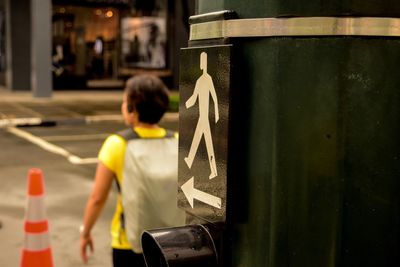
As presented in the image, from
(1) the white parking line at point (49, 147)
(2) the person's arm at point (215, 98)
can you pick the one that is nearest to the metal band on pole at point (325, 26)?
(2) the person's arm at point (215, 98)

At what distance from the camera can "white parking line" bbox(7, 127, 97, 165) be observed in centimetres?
1045

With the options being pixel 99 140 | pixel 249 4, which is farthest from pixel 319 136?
pixel 99 140

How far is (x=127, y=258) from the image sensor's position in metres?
3.28

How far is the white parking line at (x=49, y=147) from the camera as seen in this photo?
10445 millimetres

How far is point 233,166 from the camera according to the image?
150 centimetres

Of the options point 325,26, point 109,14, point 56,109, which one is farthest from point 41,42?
point 325,26

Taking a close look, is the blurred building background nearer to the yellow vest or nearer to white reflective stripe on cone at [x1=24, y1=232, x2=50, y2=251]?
white reflective stripe on cone at [x1=24, y1=232, x2=50, y2=251]

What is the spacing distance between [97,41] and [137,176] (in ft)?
97.6

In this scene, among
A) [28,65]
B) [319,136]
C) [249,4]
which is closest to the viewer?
[319,136]

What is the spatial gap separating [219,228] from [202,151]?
204 millimetres

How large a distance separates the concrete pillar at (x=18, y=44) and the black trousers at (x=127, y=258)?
24788 millimetres

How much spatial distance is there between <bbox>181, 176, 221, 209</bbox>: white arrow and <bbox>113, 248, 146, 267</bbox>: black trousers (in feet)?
5.14

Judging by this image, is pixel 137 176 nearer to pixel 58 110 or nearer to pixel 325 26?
pixel 325 26

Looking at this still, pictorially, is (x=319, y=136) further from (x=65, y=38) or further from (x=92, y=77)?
(x=92, y=77)
